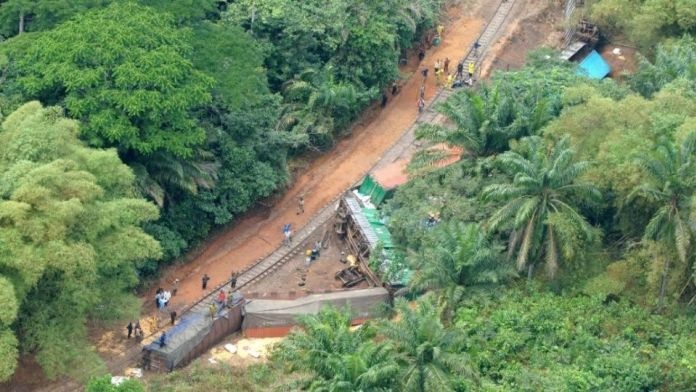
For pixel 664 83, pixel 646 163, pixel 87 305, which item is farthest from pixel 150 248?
pixel 664 83

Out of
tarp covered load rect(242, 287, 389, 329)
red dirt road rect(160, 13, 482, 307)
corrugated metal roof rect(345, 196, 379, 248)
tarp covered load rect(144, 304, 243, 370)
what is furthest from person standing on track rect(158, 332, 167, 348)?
corrugated metal roof rect(345, 196, 379, 248)

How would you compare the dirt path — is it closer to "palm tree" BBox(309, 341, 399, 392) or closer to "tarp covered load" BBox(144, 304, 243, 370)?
"tarp covered load" BBox(144, 304, 243, 370)

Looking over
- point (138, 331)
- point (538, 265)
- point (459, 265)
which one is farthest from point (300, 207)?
point (538, 265)

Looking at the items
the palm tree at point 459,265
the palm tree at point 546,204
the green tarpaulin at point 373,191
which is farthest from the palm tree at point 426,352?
the green tarpaulin at point 373,191

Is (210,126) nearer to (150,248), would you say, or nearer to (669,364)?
(150,248)

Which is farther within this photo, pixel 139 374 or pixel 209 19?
pixel 209 19

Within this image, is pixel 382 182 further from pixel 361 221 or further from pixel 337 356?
pixel 337 356
